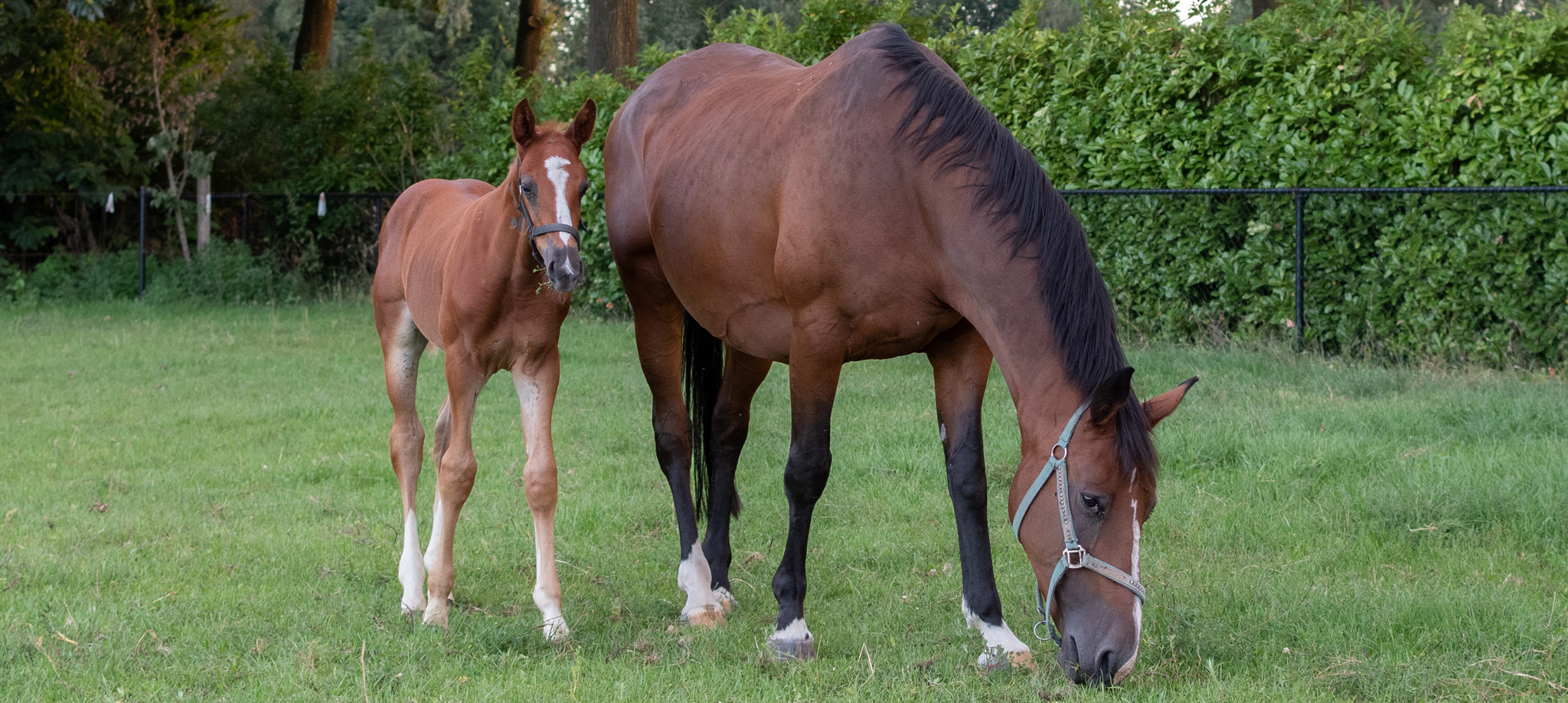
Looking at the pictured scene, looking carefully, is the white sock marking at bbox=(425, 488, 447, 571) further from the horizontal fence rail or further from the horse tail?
the horizontal fence rail

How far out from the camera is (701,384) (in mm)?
5270

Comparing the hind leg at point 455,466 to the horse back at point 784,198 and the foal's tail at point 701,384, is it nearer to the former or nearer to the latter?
the horse back at point 784,198

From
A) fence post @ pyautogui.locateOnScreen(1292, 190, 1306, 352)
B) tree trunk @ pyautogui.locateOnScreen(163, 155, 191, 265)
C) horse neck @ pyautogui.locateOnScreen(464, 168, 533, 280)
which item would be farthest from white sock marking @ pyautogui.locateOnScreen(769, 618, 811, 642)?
tree trunk @ pyautogui.locateOnScreen(163, 155, 191, 265)

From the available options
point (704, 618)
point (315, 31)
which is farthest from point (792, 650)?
point (315, 31)

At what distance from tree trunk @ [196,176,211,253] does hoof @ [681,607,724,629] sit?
13842mm

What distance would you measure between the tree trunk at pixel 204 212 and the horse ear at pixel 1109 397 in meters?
15.3

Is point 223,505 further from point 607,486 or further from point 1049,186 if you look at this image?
point 1049,186

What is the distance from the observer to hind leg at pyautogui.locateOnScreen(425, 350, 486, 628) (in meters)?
4.36

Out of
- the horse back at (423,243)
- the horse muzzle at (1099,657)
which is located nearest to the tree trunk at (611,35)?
the horse back at (423,243)

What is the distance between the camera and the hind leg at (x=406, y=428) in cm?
454

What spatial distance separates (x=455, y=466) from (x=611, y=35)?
11126 millimetres

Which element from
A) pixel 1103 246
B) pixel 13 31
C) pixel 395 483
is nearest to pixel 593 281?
pixel 1103 246

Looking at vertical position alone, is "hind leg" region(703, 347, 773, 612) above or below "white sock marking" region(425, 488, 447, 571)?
above

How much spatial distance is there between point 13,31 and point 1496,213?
639 inches
